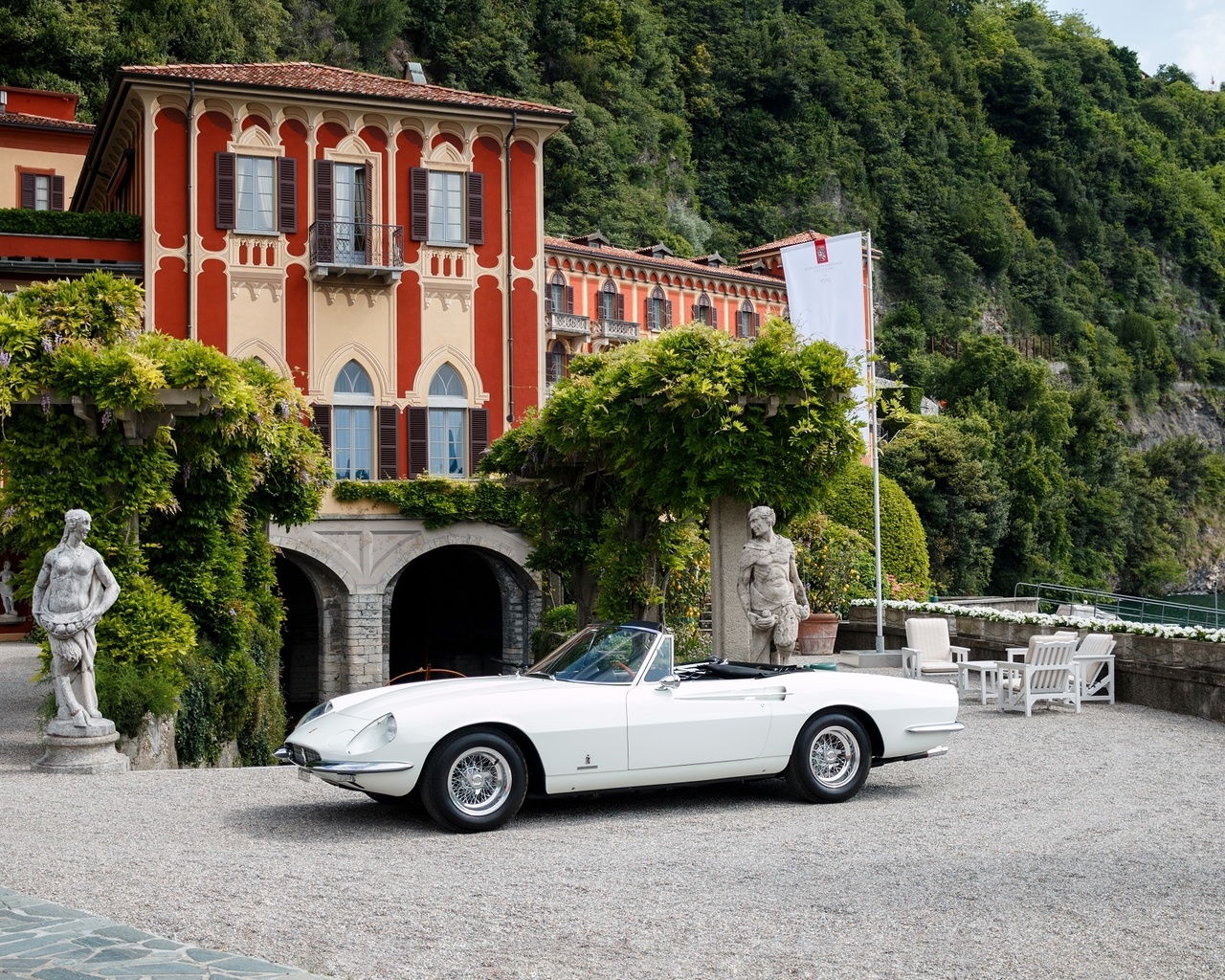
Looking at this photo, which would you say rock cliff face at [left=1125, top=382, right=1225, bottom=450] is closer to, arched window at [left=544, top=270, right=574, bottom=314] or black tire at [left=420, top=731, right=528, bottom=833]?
arched window at [left=544, top=270, right=574, bottom=314]

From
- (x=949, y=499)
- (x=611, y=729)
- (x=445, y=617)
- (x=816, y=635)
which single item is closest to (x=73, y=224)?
(x=445, y=617)

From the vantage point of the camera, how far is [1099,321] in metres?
104

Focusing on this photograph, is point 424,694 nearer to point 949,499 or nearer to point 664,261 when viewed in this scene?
point 949,499

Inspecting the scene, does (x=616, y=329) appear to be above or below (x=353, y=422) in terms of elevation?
above

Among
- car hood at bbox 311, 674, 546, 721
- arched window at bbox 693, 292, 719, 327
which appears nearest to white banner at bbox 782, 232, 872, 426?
car hood at bbox 311, 674, 546, 721

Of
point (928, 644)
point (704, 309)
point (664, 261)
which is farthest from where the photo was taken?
point (704, 309)

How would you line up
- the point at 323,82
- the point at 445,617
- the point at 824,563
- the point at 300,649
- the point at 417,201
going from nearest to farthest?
the point at 824,563
the point at 323,82
the point at 417,201
the point at 300,649
the point at 445,617

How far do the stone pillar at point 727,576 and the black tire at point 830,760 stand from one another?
420cm

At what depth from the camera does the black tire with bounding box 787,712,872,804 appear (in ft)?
32.0

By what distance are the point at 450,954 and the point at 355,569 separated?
2507 cm

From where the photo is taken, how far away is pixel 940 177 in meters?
102

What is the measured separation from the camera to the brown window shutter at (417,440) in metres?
30.9

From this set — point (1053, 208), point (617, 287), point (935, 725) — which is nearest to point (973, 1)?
point (1053, 208)

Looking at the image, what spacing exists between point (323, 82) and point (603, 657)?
24299mm
